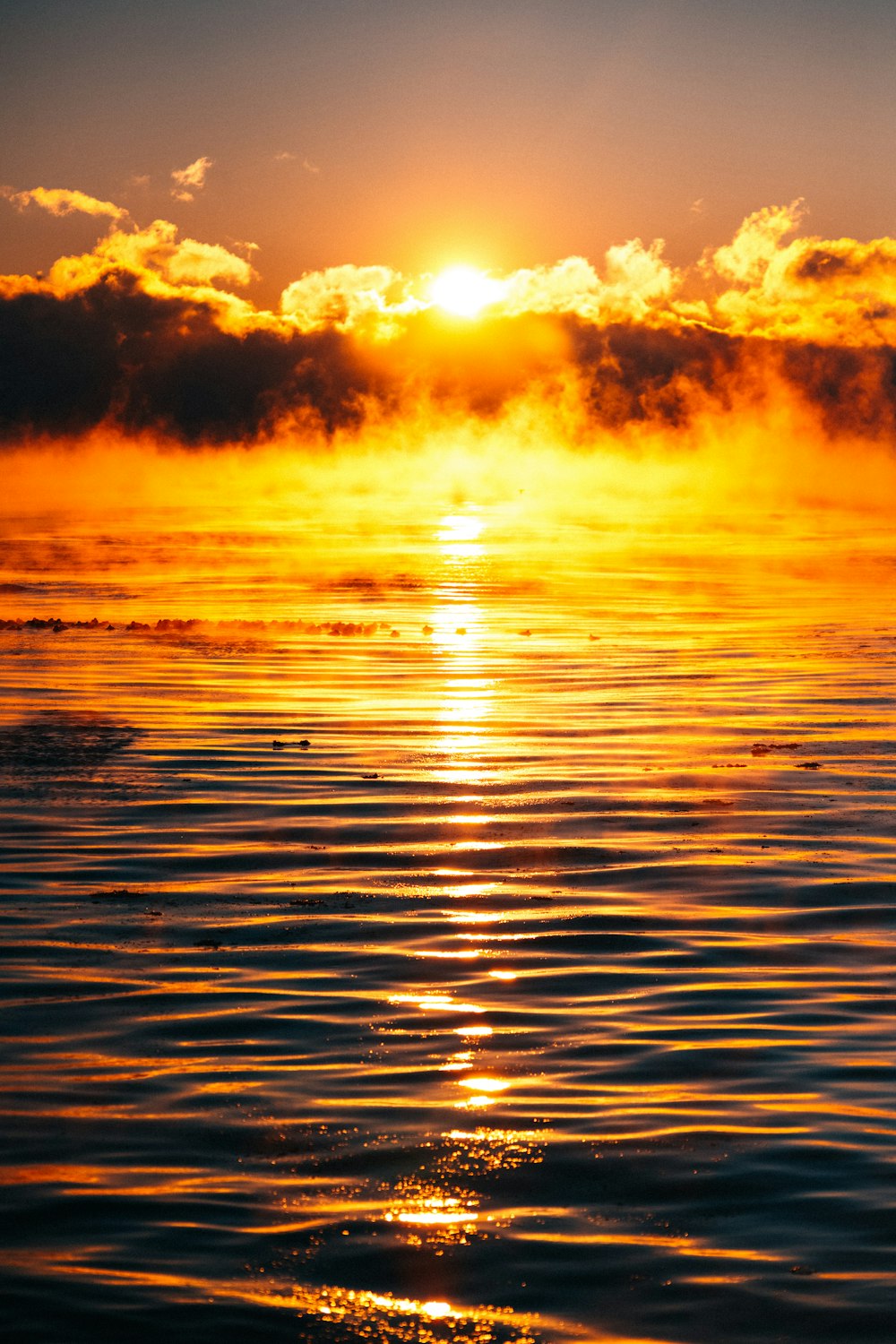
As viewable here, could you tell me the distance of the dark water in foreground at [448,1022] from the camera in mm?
7414

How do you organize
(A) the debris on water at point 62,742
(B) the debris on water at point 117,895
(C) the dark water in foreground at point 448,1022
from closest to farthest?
(C) the dark water in foreground at point 448,1022 → (B) the debris on water at point 117,895 → (A) the debris on water at point 62,742

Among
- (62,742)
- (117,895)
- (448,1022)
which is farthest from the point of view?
(62,742)

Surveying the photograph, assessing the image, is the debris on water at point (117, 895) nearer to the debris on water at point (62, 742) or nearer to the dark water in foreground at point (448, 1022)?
the dark water in foreground at point (448, 1022)

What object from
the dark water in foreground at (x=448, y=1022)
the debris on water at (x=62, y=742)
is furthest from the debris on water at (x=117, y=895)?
the debris on water at (x=62, y=742)

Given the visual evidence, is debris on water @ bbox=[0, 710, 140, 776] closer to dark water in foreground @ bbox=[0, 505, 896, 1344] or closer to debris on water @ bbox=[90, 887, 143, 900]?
dark water in foreground @ bbox=[0, 505, 896, 1344]

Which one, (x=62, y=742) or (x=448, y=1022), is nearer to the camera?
(x=448, y=1022)

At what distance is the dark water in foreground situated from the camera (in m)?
7.41

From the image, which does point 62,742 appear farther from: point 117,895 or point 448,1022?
point 448,1022

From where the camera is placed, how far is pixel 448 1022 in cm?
1146

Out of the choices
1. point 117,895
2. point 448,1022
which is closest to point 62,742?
point 117,895

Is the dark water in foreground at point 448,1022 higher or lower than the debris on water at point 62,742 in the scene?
higher

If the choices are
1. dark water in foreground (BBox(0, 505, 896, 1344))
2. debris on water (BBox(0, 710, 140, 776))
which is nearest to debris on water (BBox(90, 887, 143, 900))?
dark water in foreground (BBox(0, 505, 896, 1344))

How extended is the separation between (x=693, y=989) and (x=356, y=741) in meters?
14.6

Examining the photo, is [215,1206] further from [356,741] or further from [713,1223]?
[356,741]
